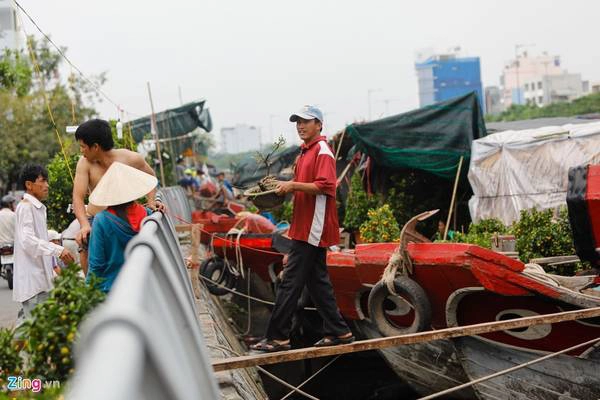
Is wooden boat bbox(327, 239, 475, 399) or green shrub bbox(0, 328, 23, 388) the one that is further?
wooden boat bbox(327, 239, 475, 399)

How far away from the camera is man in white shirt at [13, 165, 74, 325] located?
201 inches

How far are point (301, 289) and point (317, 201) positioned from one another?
2.09 ft

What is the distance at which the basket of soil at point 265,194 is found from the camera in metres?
5.45

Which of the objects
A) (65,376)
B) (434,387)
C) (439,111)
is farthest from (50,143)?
(65,376)

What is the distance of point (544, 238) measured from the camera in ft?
23.6

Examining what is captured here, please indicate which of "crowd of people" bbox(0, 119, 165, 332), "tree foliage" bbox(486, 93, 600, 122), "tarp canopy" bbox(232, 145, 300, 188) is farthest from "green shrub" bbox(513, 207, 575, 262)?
"tree foliage" bbox(486, 93, 600, 122)

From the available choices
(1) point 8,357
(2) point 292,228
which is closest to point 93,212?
(2) point 292,228

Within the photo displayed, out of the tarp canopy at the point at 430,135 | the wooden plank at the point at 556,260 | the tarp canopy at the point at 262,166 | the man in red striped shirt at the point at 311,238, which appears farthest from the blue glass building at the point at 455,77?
the man in red striped shirt at the point at 311,238

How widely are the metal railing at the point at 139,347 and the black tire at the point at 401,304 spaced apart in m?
4.11

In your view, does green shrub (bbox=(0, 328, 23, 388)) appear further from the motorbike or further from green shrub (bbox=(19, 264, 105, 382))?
the motorbike

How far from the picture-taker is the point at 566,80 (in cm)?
9906

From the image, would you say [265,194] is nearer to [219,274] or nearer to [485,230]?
[485,230]

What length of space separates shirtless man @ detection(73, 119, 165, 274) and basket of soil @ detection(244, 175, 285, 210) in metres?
0.84

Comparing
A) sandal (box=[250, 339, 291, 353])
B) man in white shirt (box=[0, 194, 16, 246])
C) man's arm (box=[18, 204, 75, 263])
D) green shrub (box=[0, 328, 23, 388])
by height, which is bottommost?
sandal (box=[250, 339, 291, 353])
